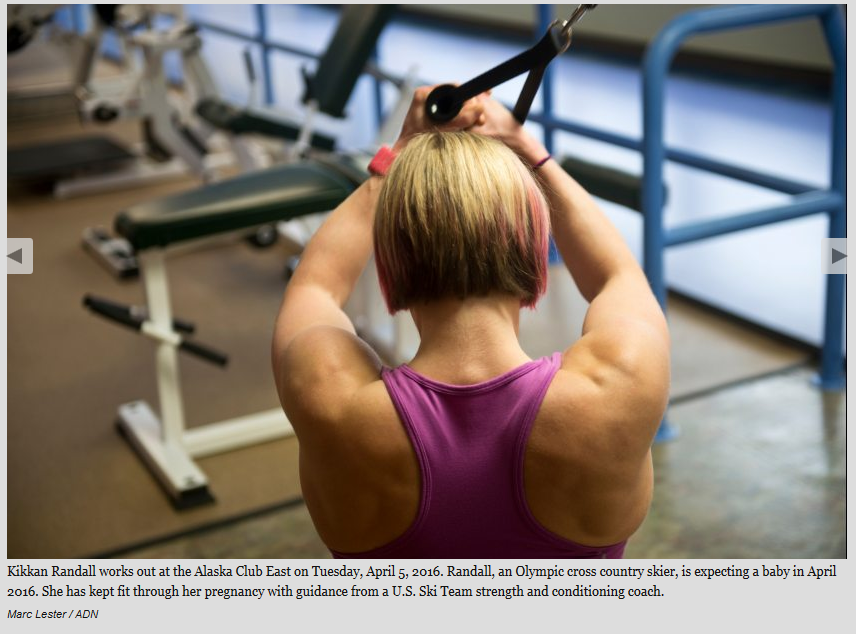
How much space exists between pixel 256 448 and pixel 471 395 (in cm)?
185

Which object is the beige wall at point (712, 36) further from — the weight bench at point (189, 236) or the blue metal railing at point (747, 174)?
the weight bench at point (189, 236)

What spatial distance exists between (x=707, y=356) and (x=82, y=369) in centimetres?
191

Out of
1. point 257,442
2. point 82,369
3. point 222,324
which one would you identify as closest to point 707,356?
point 257,442

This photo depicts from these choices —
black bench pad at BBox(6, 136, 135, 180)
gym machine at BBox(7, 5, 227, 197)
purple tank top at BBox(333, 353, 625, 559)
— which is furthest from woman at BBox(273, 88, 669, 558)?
black bench pad at BBox(6, 136, 135, 180)

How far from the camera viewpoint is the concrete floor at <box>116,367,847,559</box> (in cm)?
209

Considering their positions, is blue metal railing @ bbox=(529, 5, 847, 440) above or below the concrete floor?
above

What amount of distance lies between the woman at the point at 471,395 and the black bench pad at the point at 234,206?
1.42 metres

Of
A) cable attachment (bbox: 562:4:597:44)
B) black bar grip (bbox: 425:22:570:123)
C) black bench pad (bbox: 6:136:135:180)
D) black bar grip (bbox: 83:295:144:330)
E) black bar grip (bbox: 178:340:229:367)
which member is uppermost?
cable attachment (bbox: 562:4:597:44)

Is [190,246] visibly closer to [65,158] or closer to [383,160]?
[383,160]

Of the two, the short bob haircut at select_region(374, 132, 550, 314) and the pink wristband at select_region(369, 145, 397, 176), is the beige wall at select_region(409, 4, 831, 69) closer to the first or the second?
the pink wristband at select_region(369, 145, 397, 176)

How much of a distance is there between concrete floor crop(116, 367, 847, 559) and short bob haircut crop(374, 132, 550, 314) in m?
1.31

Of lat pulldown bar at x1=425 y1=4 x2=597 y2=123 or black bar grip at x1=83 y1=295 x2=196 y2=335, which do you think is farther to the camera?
black bar grip at x1=83 y1=295 x2=196 y2=335

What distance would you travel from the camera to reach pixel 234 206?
2.30 m

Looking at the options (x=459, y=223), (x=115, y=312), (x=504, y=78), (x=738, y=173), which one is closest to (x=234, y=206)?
(x=115, y=312)
